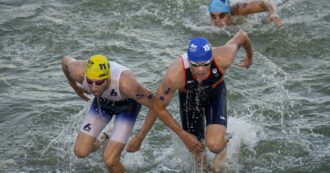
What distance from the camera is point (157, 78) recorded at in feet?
44.2

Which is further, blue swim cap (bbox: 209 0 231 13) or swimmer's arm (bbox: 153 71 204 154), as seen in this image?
blue swim cap (bbox: 209 0 231 13)

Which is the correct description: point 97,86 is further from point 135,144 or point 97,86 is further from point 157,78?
point 157,78

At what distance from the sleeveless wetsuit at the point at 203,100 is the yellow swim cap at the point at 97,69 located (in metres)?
1.06

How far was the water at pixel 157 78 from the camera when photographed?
34.9 feet

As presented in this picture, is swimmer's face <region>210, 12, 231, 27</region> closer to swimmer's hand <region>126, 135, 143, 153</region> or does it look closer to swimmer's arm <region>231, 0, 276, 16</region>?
swimmer's arm <region>231, 0, 276, 16</region>

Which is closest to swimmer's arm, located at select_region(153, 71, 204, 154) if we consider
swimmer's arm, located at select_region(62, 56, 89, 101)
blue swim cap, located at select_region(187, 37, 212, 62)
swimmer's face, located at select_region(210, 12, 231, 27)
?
blue swim cap, located at select_region(187, 37, 212, 62)

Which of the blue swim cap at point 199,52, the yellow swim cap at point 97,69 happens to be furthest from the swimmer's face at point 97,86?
the blue swim cap at point 199,52

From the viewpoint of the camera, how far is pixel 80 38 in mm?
15438

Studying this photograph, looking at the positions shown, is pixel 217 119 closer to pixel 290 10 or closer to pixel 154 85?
pixel 154 85

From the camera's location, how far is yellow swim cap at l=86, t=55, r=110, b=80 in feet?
29.6

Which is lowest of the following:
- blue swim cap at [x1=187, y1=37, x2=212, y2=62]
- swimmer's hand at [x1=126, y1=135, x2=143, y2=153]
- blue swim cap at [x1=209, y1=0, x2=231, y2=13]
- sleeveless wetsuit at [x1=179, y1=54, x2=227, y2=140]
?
blue swim cap at [x1=209, y1=0, x2=231, y2=13]

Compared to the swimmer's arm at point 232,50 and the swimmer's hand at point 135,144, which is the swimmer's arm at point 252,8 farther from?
the swimmer's hand at point 135,144

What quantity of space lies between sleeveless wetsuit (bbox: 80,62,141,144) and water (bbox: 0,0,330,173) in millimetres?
957

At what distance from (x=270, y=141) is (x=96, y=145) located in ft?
9.39
